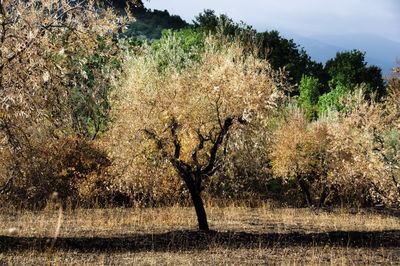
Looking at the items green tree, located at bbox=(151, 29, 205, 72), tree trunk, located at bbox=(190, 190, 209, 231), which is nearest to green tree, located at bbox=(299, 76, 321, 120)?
green tree, located at bbox=(151, 29, 205, 72)

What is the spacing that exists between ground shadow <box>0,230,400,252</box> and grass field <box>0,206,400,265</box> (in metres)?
0.03

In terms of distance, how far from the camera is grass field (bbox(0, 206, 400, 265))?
16.0 m

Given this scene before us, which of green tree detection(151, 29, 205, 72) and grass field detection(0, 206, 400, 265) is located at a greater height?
green tree detection(151, 29, 205, 72)

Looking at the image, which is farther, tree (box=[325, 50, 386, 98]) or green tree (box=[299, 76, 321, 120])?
tree (box=[325, 50, 386, 98])

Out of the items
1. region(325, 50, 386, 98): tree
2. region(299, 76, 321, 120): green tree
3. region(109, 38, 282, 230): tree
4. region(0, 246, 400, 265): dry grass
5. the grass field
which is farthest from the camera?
region(325, 50, 386, 98): tree

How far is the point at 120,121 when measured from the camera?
2016cm

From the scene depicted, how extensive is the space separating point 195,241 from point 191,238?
0.55 metres

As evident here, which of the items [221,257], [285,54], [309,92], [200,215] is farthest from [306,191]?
[285,54]

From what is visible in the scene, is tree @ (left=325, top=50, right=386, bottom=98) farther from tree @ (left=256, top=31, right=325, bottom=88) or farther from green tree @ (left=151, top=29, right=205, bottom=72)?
green tree @ (left=151, top=29, right=205, bottom=72)

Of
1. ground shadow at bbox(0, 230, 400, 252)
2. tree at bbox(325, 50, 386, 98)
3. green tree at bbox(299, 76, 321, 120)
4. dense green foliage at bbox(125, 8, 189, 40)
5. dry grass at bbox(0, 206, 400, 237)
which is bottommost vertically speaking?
ground shadow at bbox(0, 230, 400, 252)

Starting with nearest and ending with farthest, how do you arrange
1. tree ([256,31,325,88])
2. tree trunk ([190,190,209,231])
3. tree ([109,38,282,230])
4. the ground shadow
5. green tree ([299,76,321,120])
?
the ground shadow
tree ([109,38,282,230])
tree trunk ([190,190,209,231])
green tree ([299,76,321,120])
tree ([256,31,325,88])

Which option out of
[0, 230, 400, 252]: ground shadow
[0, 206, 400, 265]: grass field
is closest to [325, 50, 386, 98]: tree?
[0, 206, 400, 265]: grass field

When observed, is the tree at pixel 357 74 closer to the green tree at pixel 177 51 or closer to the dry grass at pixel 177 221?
the green tree at pixel 177 51

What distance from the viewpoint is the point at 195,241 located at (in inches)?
747
